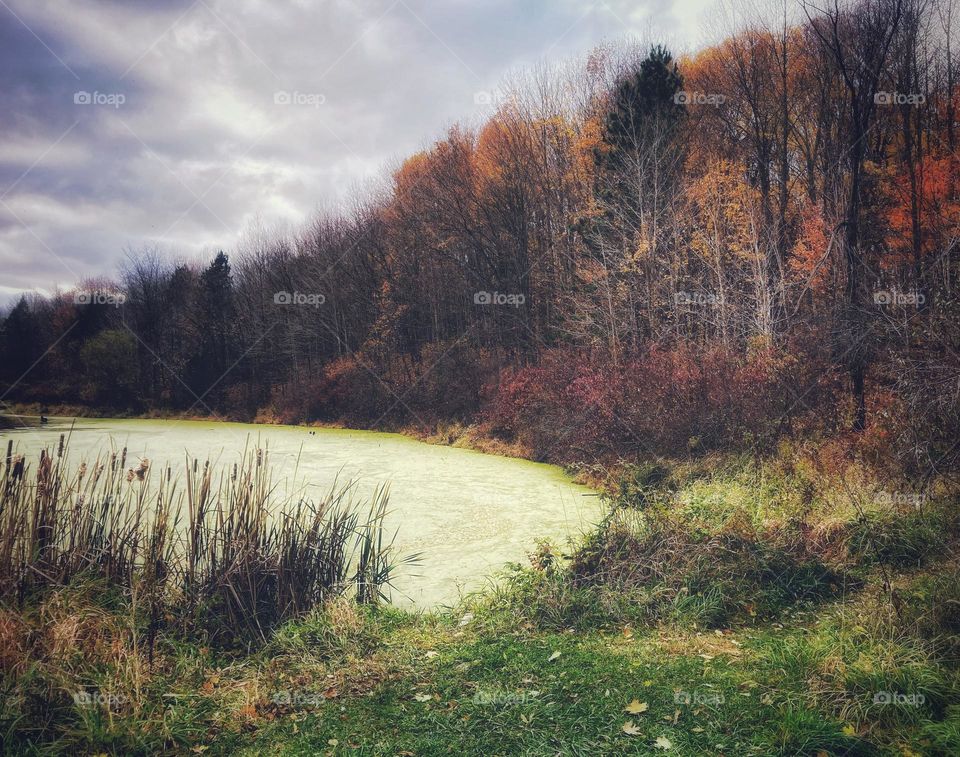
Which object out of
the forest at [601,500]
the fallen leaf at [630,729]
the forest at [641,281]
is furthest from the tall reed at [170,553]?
the forest at [641,281]

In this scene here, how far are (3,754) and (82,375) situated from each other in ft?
132

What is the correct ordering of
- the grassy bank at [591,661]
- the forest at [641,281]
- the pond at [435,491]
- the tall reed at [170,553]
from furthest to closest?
the forest at [641,281] → the pond at [435,491] → the tall reed at [170,553] → the grassy bank at [591,661]

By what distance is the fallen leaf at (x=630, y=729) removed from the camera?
384 cm

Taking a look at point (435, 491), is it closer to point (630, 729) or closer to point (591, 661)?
point (591, 661)

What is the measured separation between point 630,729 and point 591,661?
0.99 meters

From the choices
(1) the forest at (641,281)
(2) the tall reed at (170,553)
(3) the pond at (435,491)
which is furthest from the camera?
(1) the forest at (641,281)

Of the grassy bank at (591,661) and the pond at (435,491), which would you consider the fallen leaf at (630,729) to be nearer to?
the grassy bank at (591,661)

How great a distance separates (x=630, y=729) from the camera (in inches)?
152

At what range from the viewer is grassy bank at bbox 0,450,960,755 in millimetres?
3785

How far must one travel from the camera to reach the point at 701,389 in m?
12.0

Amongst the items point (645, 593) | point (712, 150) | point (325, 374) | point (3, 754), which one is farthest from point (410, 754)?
point (325, 374)

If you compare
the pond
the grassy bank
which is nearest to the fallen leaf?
the grassy bank

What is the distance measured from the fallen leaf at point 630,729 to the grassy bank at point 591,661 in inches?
0.5

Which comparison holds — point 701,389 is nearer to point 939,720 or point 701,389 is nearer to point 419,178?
point 939,720
